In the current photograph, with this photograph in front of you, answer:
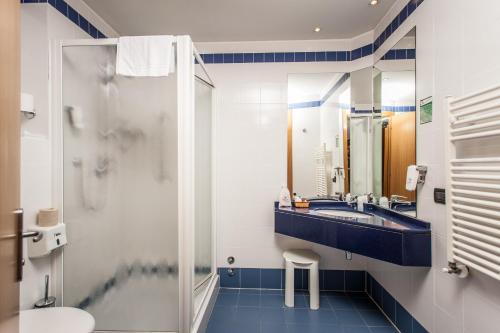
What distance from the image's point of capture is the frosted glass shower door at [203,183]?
1862 millimetres

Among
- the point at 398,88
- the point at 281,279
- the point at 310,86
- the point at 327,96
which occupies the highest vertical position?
the point at 310,86

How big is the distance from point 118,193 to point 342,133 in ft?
6.39

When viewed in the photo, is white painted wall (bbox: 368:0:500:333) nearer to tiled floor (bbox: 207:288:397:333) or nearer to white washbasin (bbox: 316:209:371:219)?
tiled floor (bbox: 207:288:397:333)

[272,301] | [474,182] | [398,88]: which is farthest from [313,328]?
[398,88]

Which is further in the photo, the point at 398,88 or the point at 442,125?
the point at 398,88

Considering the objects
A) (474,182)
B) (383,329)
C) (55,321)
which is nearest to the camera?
(474,182)

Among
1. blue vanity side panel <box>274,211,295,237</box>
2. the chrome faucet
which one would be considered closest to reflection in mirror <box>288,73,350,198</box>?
blue vanity side panel <box>274,211,295,237</box>

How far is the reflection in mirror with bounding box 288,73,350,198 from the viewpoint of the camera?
2.36m

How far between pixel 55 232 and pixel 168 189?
70 cm

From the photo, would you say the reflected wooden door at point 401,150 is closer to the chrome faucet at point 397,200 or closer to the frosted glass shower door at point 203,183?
the chrome faucet at point 397,200

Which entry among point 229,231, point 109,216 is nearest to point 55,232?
point 109,216

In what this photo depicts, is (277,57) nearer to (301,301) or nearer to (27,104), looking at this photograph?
(27,104)

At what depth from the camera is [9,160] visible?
64 centimetres

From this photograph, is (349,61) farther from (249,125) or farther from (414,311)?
(414,311)
